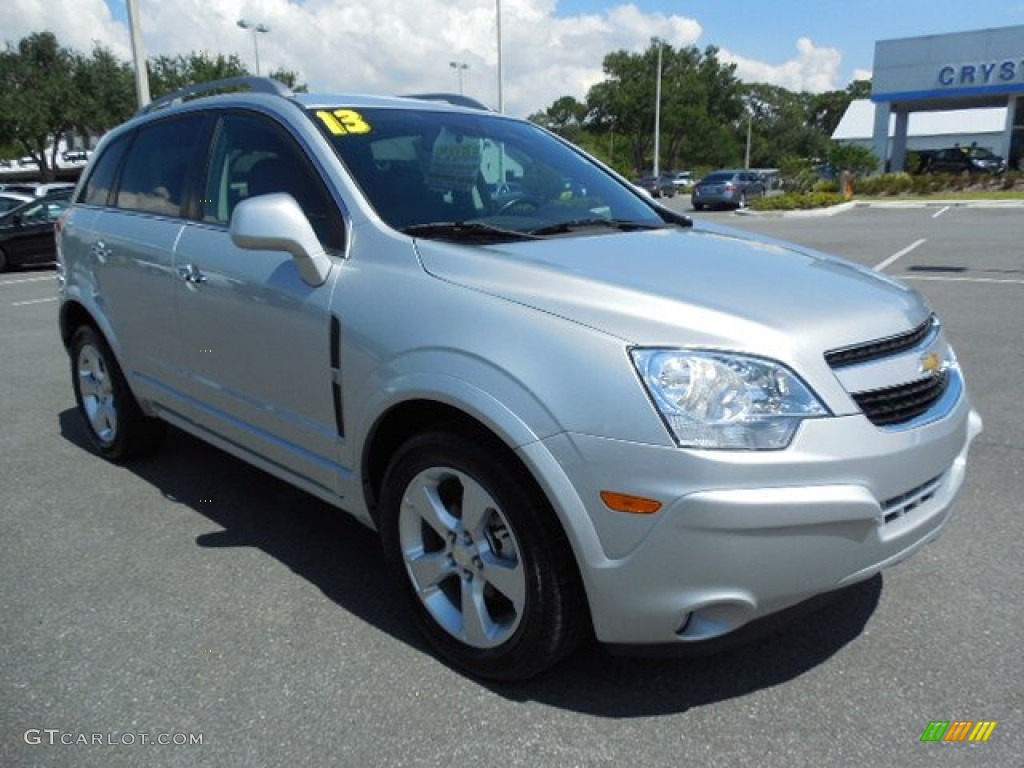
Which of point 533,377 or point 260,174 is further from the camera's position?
point 260,174

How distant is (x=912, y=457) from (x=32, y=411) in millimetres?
5613

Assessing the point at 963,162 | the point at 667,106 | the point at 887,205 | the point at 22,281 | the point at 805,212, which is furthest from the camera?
the point at 667,106

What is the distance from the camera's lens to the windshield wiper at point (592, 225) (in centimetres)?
299

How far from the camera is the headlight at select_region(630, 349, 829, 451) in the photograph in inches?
80.3

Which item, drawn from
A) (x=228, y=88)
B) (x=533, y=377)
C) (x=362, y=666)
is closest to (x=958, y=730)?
(x=533, y=377)

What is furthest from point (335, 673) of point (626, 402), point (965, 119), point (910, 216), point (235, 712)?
point (965, 119)

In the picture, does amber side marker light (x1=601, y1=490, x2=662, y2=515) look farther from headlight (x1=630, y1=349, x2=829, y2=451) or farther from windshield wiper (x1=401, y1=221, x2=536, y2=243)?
windshield wiper (x1=401, y1=221, x2=536, y2=243)

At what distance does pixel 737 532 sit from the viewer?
6.62ft

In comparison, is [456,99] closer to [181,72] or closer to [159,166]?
[159,166]

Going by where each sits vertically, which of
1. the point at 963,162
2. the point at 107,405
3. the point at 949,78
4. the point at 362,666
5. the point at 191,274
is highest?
the point at 949,78

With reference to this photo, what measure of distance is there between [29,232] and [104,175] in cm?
1263

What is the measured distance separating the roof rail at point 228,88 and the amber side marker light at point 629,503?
2222 millimetres

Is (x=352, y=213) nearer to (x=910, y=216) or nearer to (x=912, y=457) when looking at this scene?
(x=912, y=457)

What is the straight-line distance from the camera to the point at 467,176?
3.25 metres
